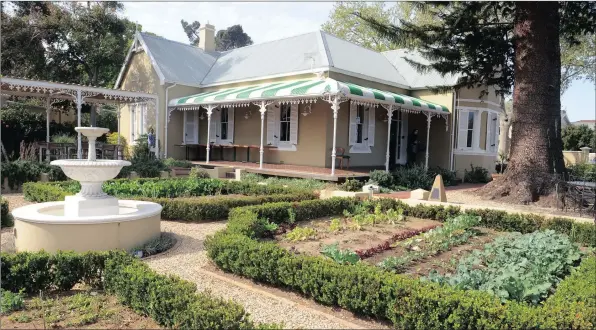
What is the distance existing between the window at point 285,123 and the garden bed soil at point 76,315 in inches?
525

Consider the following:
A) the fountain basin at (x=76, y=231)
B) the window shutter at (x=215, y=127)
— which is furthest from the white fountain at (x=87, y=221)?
the window shutter at (x=215, y=127)

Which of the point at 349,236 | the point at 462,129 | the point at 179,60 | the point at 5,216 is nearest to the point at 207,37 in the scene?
the point at 179,60

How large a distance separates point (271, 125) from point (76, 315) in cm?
1418

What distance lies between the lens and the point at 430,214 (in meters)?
9.63

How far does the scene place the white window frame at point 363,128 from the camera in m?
17.0

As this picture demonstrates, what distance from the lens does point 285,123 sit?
17.7 m

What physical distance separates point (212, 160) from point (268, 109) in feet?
13.5

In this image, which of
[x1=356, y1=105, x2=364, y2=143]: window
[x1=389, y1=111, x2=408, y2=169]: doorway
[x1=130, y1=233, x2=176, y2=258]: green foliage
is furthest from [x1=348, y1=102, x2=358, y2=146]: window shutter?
[x1=130, y1=233, x2=176, y2=258]: green foliage

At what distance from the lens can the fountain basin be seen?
602 centimetres

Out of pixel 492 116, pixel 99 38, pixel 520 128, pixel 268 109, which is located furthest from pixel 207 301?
pixel 99 38

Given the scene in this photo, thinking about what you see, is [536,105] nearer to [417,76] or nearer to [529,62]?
[529,62]

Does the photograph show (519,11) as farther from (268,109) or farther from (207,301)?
(207,301)

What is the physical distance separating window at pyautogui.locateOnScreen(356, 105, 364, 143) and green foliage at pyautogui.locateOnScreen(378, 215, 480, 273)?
30.6 ft

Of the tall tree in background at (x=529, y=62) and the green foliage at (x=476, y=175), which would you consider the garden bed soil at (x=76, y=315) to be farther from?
the green foliage at (x=476, y=175)
